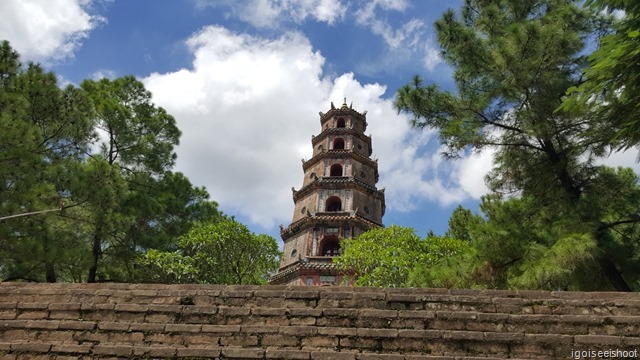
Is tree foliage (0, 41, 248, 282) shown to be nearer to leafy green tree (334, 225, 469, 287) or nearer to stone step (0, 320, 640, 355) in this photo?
stone step (0, 320, 640, 355)

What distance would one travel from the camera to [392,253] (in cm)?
1631

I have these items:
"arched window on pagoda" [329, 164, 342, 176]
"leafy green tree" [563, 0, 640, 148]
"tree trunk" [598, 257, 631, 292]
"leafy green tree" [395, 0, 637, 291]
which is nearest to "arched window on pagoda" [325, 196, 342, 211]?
"arched window on pagoda" [329, 164, 342, 176]

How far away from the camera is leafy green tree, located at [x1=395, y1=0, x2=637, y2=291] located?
9.16 m

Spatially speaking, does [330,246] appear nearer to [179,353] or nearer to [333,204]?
[333,204]

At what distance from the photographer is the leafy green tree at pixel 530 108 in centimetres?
916

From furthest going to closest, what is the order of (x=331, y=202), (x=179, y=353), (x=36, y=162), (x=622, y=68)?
(x=331, y=202) → (x=36, y=162) → (x=622, y=68) → (x=179, y=353)

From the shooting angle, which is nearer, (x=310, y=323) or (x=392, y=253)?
(x=310, y=323)

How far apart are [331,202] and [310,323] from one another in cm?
2077

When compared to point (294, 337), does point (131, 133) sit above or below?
above

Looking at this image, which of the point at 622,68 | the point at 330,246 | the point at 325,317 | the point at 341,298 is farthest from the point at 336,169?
the point at 325,317

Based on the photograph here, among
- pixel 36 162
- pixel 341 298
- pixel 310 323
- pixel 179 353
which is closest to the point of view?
pixel 179 353

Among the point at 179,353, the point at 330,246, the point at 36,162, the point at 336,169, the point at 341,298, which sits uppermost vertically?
the point at 336,169

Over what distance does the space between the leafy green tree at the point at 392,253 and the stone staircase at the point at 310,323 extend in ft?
34.4

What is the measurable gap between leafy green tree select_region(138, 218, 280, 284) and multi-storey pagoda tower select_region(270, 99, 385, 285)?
9.68ft
